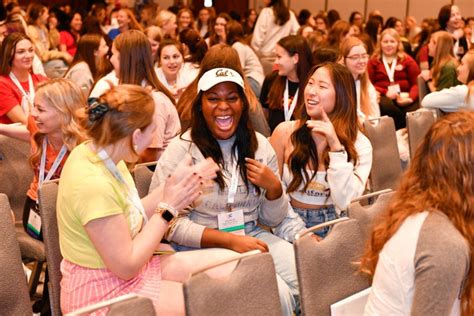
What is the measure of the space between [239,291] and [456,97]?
354cm

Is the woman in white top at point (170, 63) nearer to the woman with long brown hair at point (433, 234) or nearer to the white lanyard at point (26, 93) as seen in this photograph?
the white lanyard at point (26, 93)

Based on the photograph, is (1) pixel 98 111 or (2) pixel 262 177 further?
(2) pixel 262 177

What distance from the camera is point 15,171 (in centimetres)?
412

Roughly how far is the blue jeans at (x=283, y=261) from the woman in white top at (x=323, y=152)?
116 millimetres

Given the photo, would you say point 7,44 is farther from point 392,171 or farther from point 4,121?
point 392,171

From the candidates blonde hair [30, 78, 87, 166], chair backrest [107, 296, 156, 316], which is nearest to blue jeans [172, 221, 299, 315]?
blonde hair [30, 78, 87, 166]

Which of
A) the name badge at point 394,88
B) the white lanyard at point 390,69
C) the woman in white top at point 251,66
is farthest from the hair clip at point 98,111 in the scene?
the white lanyard at point 390,69

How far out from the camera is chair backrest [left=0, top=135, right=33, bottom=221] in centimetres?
410

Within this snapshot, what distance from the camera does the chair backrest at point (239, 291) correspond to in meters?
2.26

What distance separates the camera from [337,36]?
9.70m

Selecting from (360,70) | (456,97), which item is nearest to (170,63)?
(360,70)

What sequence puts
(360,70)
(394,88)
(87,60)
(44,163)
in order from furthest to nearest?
(394,88), (87,60), (360,70), (44,163)

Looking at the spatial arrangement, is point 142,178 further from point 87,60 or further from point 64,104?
point 87,60

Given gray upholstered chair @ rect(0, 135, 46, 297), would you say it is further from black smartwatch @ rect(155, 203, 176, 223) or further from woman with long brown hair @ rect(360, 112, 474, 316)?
woman with long brown hair @ rect(360, 112, 474, 316)
